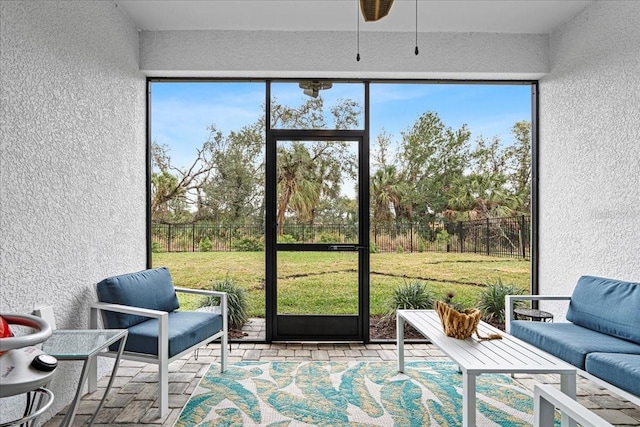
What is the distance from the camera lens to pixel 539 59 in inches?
160

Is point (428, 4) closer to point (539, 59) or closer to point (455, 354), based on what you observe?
point (539, 59)

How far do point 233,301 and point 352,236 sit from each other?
1334mm

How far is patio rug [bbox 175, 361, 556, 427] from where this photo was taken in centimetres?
256

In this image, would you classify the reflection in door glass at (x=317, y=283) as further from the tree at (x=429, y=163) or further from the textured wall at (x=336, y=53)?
the textured wall at (x=336, y=53)

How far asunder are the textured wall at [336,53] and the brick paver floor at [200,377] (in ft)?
8.63

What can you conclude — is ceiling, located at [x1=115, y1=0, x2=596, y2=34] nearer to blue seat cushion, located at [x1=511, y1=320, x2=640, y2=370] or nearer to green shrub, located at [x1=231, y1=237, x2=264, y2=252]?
green shrub, located at [x1=231, y1=237, x2=264, y2=252]

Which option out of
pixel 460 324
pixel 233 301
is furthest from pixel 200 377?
pixel 460 324

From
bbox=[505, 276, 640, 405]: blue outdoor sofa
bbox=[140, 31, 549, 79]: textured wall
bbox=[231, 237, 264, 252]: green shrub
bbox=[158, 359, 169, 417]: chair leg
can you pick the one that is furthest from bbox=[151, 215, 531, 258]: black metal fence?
bbox=[158, 359, 169, 417]: chair leg

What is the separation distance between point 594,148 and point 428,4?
5.93 feet

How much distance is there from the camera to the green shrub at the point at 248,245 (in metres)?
4.17

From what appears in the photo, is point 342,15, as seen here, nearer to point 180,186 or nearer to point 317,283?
point 180,186

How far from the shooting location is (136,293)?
3.05 m

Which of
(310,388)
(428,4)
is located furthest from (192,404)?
(428,4)

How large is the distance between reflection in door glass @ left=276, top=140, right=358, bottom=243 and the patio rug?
4.15 ft
